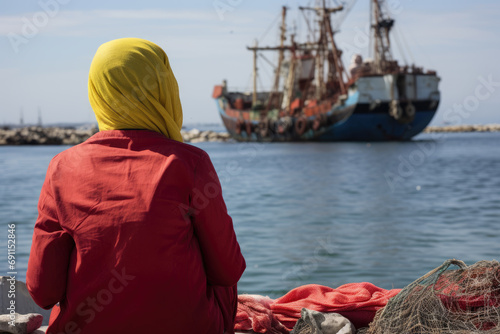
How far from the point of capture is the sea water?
743 centimetres

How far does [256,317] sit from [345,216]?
9841 millimetres

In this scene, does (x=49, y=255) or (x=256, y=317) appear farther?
(x=256, y=317)

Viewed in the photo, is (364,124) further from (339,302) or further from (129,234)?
(129,234)

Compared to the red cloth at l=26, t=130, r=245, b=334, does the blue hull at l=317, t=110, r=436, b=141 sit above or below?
below

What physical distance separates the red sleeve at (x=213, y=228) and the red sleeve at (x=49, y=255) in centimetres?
39

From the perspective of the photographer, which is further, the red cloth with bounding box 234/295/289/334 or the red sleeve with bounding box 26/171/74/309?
the red cloth with bounding box 234/295/289/334

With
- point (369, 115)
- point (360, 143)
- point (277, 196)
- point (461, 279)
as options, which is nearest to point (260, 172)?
point (277, 196)

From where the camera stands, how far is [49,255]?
5.69 ft

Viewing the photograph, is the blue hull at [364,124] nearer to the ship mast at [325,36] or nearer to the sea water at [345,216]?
the ship mast at [325,36]

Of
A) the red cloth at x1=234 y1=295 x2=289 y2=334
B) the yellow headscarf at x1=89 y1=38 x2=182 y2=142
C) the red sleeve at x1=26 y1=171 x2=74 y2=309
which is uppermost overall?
the yellow headscarf at x1=89 y1=38 x2=182 y2=142

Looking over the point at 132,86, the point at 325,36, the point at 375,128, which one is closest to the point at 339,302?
the point at 132,86

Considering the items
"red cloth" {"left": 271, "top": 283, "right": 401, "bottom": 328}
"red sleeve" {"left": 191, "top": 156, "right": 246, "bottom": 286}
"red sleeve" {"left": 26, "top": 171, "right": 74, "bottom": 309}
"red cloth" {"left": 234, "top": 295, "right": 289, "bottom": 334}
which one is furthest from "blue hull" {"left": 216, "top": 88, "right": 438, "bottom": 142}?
"red sleeve" {"left": 26, "top": 171, "right": 74, "bottom": 309}

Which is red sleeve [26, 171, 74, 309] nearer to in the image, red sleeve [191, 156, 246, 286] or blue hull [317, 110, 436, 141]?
red sleeve [191, 156, 246, 286]

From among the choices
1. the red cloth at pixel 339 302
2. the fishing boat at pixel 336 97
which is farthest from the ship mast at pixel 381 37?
the red cloth at pixel 339 302
